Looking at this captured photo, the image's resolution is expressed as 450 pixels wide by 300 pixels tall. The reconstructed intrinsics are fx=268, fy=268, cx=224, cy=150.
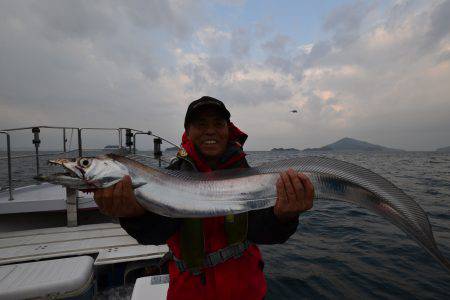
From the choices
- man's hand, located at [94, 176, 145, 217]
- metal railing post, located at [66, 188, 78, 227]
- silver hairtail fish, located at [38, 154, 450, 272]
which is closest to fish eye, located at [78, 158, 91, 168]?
silver hairtail fish, located at [38, 154, 450, 272]

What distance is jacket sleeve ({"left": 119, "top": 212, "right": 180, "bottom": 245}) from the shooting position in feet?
8.96

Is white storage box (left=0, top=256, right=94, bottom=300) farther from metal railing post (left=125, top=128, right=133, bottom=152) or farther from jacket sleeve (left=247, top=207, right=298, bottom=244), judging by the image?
metal railing post (left=125, top=128, right=133, bottom=152)

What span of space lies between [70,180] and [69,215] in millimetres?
4624

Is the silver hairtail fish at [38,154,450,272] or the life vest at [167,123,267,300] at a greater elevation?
the silver hairtail fish at [38,154,450,272]

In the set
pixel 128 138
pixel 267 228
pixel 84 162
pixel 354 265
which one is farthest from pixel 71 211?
pixel 354 265

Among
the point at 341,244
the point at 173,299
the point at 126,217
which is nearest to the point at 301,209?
the point at 173,299

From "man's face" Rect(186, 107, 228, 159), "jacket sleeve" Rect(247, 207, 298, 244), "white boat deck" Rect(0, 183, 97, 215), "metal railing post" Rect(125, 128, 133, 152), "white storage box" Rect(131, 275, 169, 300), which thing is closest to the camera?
"jacket sleeve" Rect(247, 207, 298, 244)

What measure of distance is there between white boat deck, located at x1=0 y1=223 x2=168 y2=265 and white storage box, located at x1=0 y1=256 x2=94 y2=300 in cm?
51

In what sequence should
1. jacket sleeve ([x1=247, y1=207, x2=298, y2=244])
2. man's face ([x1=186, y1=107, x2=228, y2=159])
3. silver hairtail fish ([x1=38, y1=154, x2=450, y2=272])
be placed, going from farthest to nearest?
man's face ([x1=186, y1=107, x2=228, y2=159]), jacket sleeve ([x1=247, y1=207, x2=298, y2=244]), silver hairtail fish ([x1=38, y1=154, x2=450, y2=272])

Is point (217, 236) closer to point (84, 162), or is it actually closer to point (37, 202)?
point (84, 162)

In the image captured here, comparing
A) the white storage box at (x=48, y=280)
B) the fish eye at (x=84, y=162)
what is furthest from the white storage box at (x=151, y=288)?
the fish eye at (x=84, y=162)

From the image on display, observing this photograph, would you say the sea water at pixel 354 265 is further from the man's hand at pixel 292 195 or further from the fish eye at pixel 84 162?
the man's hand at pixel 292 195

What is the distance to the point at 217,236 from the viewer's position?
2.91m

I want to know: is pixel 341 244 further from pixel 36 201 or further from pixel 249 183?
pixel 36 201
